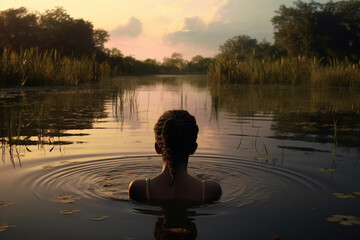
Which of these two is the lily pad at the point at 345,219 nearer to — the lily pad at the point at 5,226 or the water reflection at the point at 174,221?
the water reflection at the point at 174,221

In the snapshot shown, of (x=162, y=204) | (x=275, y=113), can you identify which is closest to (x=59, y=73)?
(x=275, y=113)

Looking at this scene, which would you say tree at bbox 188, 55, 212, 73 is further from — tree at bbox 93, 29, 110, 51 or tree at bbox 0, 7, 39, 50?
tree at bbox 0, 7, 39, 50

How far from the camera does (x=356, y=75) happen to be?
23344mm

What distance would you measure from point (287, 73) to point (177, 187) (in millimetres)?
21556

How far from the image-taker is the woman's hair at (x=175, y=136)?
3.90 metres

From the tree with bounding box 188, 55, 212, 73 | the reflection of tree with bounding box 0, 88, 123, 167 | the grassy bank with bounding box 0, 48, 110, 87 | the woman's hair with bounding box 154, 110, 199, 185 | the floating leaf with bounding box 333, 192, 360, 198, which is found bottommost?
the floating leaf with bounding box 333, 192, 360, 198

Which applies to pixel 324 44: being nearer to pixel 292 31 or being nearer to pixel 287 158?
pixel 292 31

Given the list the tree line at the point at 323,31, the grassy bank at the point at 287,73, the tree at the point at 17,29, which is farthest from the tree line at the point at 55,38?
→ the grassy bank at the point at 287,73

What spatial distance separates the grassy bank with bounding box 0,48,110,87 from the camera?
17.6 m

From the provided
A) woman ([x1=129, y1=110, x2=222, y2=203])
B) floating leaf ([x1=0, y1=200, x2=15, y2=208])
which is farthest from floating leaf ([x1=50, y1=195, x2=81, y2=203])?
woman ([x1=129, y1=110, x2=222, y2=203])

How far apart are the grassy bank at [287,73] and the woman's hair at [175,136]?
20.6m

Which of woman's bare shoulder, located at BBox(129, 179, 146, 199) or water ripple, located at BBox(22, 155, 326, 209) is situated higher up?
woman's bare shoulder, located at BBox(129, 179, 146, 199)

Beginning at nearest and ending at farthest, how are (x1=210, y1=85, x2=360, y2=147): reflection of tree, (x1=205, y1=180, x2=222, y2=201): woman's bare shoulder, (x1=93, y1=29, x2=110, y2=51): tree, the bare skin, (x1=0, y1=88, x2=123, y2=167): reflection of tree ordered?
1. the bare skin
2. (x1=205, y1=180, x2=222, y2=201): woman's bare shoulder
3. (x1=0, y1=88, x2=123, y2=167): reflection of tree
4. (x1=210, y1=85, x2=360, y2=147): reflection of tree
5. (x1=93, y1=29, x2=110, y2=51): tree

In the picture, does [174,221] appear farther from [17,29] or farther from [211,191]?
[17,29]
